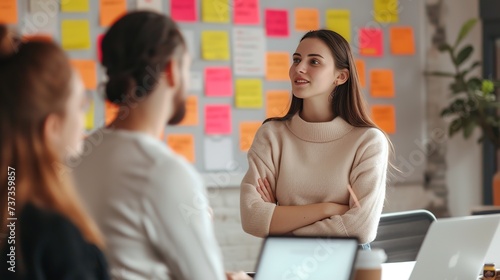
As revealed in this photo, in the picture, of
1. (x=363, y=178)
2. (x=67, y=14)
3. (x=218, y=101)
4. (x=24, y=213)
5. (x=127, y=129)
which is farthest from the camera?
(x=218, y=101)

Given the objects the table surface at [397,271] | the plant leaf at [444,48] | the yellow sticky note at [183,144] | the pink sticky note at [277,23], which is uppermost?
the pink sticky note at [277,23]

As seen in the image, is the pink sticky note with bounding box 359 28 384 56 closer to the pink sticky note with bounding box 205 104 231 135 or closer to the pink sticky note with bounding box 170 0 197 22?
the pink sticky note with bounding box 205 104 231 135

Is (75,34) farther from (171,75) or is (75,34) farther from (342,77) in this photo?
(171,75)

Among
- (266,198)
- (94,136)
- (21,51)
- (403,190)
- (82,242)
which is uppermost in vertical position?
(21,51)

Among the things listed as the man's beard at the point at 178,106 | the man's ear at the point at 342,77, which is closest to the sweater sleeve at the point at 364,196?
the man's ear at the point at 342,77

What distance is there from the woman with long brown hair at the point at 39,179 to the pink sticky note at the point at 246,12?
10.9 feet

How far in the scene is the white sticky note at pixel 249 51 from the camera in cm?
474

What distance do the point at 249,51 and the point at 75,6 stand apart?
1030mm

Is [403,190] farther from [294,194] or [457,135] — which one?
[294,194]

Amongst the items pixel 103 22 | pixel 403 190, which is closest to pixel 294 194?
pixel 103 22

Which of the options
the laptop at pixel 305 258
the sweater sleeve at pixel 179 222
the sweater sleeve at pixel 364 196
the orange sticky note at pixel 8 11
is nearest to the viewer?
the sweater sleeve at pixel 179 222

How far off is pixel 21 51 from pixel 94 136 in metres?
0.34

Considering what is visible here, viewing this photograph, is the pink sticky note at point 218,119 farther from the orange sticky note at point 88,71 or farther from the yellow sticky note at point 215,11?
the orange sticky note at point 88,71

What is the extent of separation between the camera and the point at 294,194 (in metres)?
2.97
